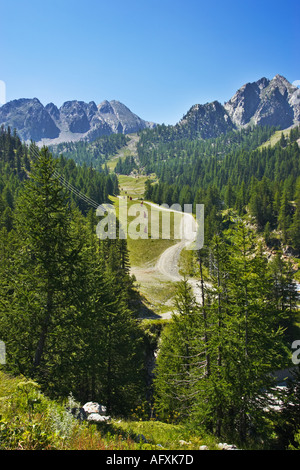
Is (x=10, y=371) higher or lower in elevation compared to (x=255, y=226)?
lower

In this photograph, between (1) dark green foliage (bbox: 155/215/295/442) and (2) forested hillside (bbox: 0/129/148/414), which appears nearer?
(2) forested hillside (bbox: 0/129/148/414)

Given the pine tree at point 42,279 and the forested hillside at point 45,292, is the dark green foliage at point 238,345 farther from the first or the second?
the pine tree at point 42,279

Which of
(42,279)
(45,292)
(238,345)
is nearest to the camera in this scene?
(42,279)

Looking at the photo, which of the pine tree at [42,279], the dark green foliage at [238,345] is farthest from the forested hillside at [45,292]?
the dark green foliage at [238,345]

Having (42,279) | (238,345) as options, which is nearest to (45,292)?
(42,279)

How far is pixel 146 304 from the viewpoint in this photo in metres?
47.5

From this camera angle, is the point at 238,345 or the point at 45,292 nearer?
the point at 45,292

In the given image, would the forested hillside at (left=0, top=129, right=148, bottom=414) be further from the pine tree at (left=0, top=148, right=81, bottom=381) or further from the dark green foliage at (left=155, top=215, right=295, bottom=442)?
the dark green foliage at (left=155, top=215, right=295, bottom=442)

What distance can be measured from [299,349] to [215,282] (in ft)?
150

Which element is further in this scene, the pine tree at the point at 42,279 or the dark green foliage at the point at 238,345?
the dark green foliage at the point at 238,345

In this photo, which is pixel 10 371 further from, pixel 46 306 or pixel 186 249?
pixel 186 249

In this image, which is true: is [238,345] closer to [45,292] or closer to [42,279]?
[45,292]

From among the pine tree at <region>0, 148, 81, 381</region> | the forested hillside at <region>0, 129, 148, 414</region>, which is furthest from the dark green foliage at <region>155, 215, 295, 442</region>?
the pine tree at <region>0, 148, 81, 381</region>
